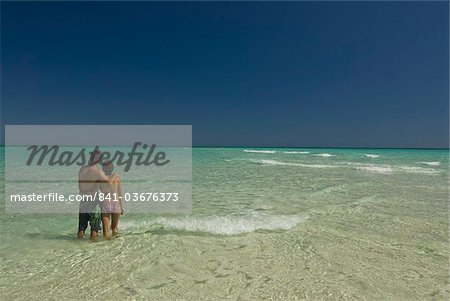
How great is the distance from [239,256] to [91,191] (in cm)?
345

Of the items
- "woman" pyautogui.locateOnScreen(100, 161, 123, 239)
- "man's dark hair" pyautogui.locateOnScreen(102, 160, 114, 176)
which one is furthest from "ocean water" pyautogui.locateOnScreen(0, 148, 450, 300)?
"man's dark hair" pyautogui.locateOnScreen(102, 160, 114, 176)

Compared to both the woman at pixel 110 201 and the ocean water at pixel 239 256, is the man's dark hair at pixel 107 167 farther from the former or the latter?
the ocean water at pixel 239 256

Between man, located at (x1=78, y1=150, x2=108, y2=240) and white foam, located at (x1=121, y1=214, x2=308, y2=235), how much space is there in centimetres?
104

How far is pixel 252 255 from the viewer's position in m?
5.81

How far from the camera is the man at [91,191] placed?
662cm

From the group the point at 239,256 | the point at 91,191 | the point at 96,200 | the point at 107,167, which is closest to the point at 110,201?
the point at 96,200

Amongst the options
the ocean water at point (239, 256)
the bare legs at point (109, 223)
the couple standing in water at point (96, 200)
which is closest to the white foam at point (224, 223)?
the ocean water at point (239, 256)

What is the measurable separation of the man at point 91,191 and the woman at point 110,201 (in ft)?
0.47

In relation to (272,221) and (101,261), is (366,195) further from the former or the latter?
(101,261)

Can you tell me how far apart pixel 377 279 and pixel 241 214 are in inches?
177

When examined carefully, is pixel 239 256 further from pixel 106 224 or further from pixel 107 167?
pixel 107 167

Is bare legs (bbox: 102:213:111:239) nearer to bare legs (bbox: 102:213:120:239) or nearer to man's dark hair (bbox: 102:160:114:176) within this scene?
bare legs (bbox: 102:213:120:239)

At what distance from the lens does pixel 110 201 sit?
262 inches

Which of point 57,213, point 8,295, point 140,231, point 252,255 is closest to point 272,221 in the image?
point 252,255
